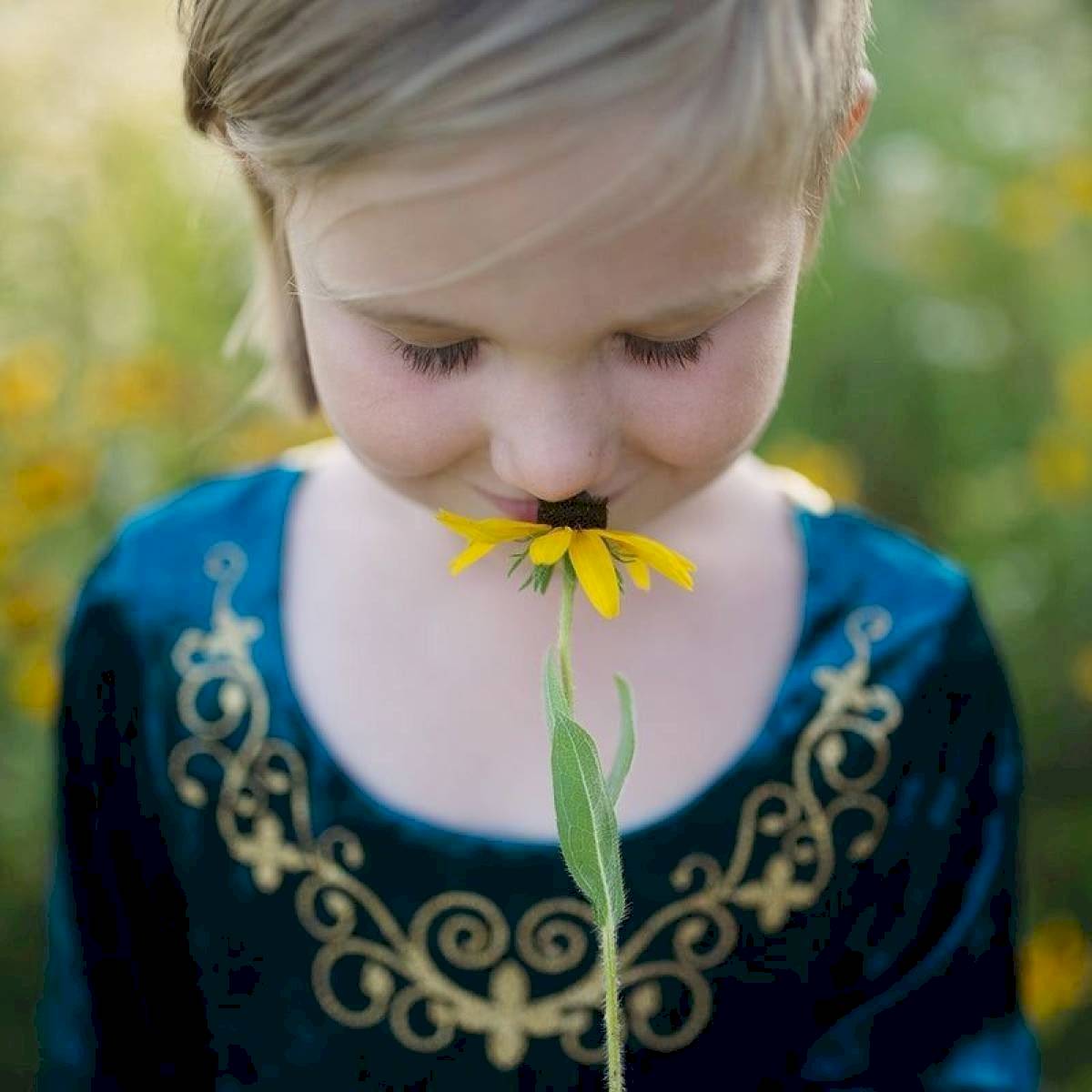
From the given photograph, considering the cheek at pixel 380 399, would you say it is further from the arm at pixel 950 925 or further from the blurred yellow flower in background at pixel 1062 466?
the blurred yellow flower in background at pixel 1062 466

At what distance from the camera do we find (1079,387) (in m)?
1.87

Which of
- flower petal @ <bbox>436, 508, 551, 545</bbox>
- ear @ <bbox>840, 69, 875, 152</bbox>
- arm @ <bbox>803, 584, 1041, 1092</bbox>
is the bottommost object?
arm @ <bbox>803, 584, 1041, 1092</bbox>

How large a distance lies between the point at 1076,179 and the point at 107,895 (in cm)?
155

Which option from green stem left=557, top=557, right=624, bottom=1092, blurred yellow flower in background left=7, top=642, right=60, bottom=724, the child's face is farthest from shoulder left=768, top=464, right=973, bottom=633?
blurred yellow flower in background left=7, top=642, right=60, bottom=724

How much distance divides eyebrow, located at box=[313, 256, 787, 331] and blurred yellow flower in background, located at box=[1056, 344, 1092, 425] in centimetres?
126

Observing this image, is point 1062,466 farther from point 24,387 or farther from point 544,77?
point 544,77

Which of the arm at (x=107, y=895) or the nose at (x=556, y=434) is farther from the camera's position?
the arm at (x=107, y=895)

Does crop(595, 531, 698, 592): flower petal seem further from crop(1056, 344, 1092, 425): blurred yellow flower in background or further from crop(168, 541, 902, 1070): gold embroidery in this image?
crop(1056, 344, 1092, 425): blurred yellow flower in background

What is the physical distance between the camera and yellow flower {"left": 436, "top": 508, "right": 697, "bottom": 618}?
0.69 m

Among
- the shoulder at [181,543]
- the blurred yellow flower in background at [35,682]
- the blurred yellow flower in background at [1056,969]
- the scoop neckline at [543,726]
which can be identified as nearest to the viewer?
the scoop neckline at [543,726]

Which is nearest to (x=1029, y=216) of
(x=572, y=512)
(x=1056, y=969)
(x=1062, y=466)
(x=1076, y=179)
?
(x=1076, y=179)

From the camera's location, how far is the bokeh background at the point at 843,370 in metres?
1.63

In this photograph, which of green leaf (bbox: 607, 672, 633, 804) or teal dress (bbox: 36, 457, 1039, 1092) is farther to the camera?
teal dress (bbox: 36, 457, 1039, 1092)

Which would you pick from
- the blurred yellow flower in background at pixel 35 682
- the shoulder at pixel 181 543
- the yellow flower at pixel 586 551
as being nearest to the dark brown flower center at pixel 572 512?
the yellow flower at pixel 586 551
